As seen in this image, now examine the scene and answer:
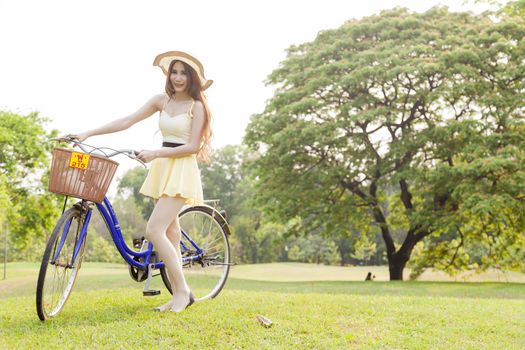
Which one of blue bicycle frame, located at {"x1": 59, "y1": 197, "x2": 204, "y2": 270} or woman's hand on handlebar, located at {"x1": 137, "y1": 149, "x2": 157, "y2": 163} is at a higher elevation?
→ woman's hand on handlebar, located at {"x1": 137, "y1": 149, "x2": 157, "y2": 163}

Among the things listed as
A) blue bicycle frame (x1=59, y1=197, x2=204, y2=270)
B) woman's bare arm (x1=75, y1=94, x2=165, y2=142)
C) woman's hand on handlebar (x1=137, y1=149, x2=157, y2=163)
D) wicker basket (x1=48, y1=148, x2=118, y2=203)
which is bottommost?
blue bicycle frame (x1=59, y1=197, x2=204, y2=270)

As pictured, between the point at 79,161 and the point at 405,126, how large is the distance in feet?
49.9

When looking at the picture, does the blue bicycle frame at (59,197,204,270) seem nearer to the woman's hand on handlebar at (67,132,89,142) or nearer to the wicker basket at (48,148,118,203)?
the wicker basket at (48,148,118,203)

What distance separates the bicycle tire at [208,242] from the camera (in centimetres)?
569

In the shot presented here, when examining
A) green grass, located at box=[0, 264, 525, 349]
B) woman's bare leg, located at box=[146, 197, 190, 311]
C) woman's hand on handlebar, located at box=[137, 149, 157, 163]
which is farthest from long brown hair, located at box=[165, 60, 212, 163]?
green grass, located at box=[0, 264, 525, 349]

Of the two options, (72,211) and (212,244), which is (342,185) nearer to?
(212,244)

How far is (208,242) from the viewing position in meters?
5.79

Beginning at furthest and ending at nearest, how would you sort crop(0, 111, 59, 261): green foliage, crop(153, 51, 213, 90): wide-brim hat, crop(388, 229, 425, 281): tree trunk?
crop(0, 111, 59, 261): green foliage
crop(388, 229, 425, 281): tree trunk
crop(153, 51, 213, 90): wide-brim hat

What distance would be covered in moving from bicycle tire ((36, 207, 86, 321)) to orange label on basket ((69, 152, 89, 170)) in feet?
1.34

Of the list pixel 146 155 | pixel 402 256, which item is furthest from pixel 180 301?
pixel 402 256

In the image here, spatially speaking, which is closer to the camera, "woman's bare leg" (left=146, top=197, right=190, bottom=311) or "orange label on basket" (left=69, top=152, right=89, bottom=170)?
"orange label on basket" (left=69, top=152, right=89, bottom=170)

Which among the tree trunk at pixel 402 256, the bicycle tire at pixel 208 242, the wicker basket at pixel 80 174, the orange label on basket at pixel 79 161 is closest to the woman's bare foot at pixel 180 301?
the bicycle tire at pixel 208 242

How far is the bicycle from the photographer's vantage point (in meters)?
4.15

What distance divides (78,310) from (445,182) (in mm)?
13489
